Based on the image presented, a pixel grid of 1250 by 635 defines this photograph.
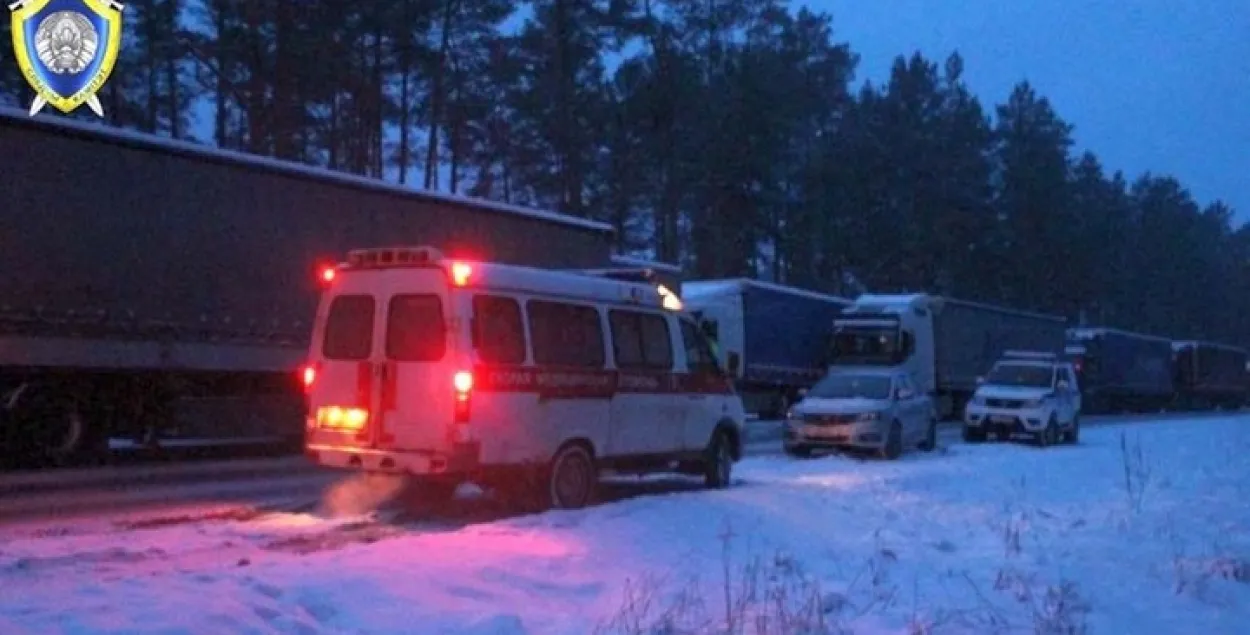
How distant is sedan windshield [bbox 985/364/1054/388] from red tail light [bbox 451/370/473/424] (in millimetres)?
19640

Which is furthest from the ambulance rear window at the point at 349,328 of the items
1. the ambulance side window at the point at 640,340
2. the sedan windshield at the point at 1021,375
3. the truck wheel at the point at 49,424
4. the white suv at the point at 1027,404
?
the sedan windshield at the point at 1021,375

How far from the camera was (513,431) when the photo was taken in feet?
45.3

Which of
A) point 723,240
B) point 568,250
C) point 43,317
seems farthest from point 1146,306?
point 43,317

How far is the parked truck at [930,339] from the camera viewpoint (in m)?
36.8

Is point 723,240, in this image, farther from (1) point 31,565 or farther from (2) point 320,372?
(1) point 31,565

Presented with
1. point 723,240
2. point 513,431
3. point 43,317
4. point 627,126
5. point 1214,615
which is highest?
point 627,126

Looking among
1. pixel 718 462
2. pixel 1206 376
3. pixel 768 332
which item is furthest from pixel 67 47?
pixel 1206 376

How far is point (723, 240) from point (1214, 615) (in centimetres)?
4939

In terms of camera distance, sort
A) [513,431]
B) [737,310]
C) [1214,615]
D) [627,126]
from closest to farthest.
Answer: [1214,615] → [513,431] → [737,310] → [627,126]

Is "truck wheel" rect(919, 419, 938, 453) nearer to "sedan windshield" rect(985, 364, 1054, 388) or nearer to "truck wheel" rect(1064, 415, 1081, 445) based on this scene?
"sedan windshield" rect(985, 364, 1054, 388)

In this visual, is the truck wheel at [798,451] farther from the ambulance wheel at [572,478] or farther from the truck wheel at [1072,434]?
the ambulance wheel at [572,478]

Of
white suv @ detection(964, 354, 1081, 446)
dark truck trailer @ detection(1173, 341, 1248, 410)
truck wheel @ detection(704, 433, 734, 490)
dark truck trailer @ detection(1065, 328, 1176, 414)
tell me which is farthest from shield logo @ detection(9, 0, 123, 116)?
dark truck trailer @ detection(1173, 341, 1248, 410)

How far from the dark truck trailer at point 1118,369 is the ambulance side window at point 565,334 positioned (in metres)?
41.6

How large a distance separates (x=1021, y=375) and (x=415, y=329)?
20305 millimetres
